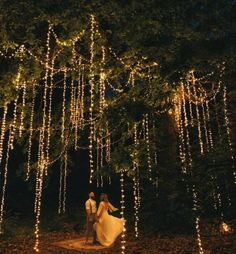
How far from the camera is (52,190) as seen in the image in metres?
20.9

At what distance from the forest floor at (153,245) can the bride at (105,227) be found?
240 mm

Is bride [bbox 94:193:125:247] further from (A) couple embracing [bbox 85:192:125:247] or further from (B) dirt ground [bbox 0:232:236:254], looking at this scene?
(B) dirt ground [bbox 0:232:236:254]

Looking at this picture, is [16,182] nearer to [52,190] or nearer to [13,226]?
[52,190]

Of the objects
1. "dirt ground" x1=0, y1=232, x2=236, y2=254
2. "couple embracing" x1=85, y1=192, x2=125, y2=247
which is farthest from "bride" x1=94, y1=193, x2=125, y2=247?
"dirt ground" x1=0, y1=232, x2=236, y2=254

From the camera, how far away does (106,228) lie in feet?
30.6

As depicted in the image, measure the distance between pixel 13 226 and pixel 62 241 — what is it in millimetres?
2639

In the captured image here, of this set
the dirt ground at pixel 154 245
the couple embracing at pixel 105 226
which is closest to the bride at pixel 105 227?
the couple embracing at pixel 105 226

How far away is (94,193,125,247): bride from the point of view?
363 inches

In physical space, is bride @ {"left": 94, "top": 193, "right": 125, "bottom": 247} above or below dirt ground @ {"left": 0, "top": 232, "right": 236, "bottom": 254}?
above

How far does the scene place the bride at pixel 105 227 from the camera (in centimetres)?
922

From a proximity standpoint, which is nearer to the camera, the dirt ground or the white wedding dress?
the dirt ground

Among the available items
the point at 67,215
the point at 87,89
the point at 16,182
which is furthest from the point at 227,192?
the point at 16,182

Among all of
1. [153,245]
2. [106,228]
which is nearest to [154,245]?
[153,245]

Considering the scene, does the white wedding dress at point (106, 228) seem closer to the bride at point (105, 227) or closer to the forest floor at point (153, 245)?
the bride at point (105, 227)
